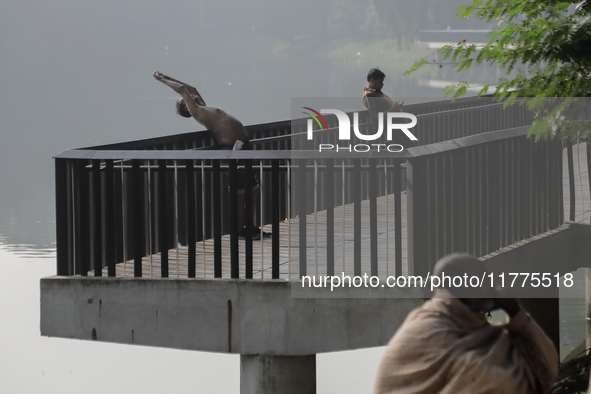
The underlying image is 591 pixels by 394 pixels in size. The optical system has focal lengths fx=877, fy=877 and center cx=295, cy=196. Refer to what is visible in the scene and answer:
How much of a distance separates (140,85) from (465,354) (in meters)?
151

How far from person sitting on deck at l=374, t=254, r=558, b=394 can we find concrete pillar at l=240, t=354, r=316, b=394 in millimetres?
3530

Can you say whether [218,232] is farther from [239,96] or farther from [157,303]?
[239,96]

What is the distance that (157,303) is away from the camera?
719cm

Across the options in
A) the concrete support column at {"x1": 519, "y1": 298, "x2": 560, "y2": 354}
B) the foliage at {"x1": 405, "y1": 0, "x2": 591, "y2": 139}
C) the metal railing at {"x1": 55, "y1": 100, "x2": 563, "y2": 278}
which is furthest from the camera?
the concrete support column at {"x1": 519, "y1": 298, "x2": 560, "y2": 354}

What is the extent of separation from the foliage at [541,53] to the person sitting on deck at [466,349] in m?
2.91

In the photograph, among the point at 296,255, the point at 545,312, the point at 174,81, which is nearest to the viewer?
the point at 296,255

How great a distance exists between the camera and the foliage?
19.8 ft

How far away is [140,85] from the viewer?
151 metres

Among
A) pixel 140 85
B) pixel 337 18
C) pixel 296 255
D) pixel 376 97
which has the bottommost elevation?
pixel 296 255

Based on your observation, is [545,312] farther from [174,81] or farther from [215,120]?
[174,81]

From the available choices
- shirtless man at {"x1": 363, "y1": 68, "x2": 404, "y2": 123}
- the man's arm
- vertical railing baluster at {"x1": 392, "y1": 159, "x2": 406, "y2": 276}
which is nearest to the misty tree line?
shirtless man at {"x1": 363, "y1": 68, "x2": 404, "y2": 123}

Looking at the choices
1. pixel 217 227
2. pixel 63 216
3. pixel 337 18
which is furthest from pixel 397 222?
pixel 337 18

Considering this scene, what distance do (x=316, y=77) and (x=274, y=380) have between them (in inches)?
5950

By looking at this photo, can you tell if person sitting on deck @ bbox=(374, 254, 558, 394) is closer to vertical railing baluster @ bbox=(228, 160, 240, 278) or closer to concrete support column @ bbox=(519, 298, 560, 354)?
vertical railing baluster @ bbox=(228, 160, 240, 278)
